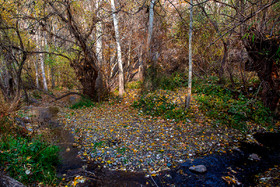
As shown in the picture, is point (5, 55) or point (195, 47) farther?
point (195, 47)

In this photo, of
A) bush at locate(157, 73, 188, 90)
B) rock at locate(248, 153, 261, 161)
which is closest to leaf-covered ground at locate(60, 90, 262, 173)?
rock at locate(248, 153, 261, 161)

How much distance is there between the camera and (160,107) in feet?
25.8

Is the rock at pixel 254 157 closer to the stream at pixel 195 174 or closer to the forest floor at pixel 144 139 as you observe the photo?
the stream at pixel 195 174

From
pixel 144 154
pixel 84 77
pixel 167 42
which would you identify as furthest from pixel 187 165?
pixel 167 42

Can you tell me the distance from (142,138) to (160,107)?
2.40m

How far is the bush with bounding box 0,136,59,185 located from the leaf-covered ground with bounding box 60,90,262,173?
1051 millimetres

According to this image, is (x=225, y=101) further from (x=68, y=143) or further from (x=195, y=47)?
(x=68, y=143)

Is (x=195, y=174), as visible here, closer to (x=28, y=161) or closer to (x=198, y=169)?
(x=198, y=169)

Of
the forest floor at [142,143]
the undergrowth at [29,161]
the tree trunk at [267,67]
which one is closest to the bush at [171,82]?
the forest floor at [142,143]

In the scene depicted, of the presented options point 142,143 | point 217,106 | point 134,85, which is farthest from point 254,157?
point 134,85

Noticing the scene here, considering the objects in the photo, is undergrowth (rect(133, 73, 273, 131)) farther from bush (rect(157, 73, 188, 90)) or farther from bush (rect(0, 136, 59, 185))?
bush (rect(0, 136, 59, 185))

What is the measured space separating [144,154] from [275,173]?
10.9 ft

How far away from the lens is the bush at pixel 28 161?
3.28 meters

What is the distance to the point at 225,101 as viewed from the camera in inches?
303
